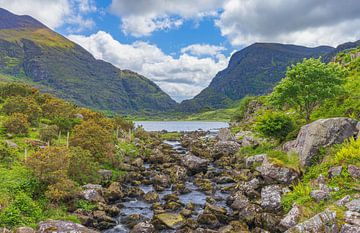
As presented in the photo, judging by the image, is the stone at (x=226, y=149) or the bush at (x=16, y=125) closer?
the bush at (x=16, y=125)

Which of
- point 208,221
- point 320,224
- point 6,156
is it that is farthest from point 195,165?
point 320,224

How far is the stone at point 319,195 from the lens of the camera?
24.0 metres

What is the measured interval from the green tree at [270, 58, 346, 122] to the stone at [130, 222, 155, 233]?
27170 millimetres

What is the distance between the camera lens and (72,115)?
215 ft

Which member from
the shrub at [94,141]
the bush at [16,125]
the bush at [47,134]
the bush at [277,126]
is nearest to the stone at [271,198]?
the bush at [277,126]

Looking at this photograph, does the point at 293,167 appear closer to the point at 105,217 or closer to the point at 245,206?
the point at 245,206

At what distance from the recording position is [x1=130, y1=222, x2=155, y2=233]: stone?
2414cm

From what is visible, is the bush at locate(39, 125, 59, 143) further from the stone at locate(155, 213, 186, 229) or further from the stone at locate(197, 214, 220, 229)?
the stone at locate(197, 214, 220, 229)

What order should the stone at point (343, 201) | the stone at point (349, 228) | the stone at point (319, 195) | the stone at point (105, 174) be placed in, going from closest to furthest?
the stone at point (349, 228) < the stone at point (343, 201) < the stone at point (319, 195) < the stone at point (105, 174)

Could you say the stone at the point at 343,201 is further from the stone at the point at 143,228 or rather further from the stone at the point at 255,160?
the stone at the point at 255,160

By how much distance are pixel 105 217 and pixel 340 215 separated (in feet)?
61.7

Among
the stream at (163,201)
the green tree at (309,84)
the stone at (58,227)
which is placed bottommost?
the stream at (163,201)

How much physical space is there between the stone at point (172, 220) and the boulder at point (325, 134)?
15555 mm

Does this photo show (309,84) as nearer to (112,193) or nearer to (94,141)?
(112,193)
